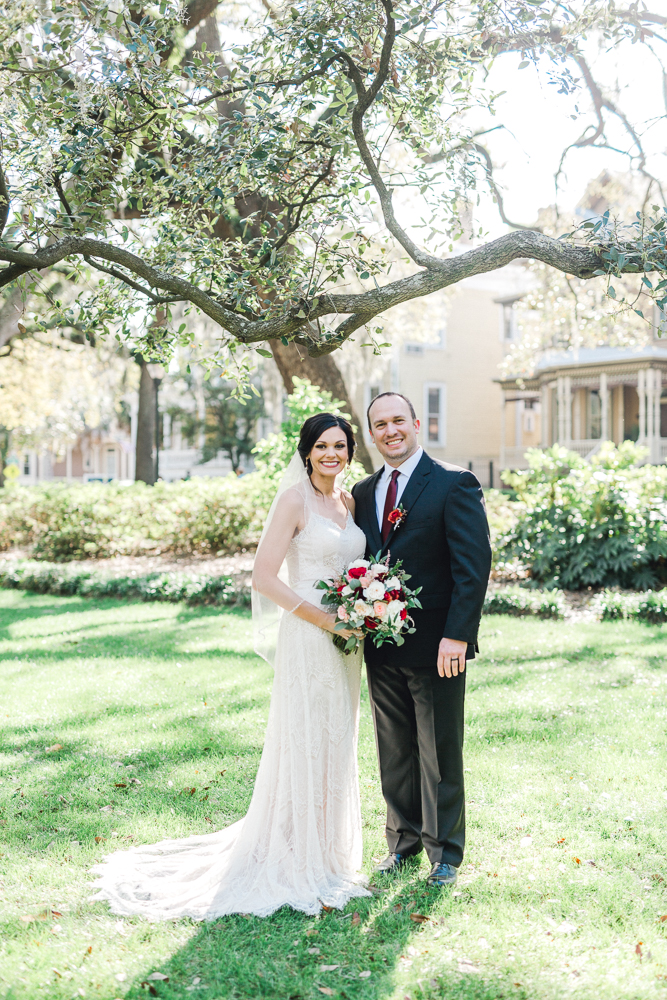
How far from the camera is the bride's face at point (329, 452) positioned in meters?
3.93

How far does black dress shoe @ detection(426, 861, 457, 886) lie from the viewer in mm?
3727

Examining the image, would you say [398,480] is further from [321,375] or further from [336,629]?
[321,375]

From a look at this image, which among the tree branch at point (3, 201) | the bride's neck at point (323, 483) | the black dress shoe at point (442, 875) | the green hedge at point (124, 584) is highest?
the tree branch at point (3, 201)

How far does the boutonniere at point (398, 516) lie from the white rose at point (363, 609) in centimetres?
47

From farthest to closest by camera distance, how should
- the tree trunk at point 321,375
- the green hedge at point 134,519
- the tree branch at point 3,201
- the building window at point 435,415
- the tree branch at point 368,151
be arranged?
the building window at point 435,415 < the green hedge at point 134,519 < the tree trunk at point 321,375 < the tree branch at point 3,201 < the tree branch at point 368,151

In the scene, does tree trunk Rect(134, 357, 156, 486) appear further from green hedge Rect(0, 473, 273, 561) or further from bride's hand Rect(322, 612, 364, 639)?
bride's hand Rect(322, 612, 364, 639)

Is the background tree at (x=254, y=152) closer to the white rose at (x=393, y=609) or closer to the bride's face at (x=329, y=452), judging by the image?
the bride's face at (x=329, y=452)

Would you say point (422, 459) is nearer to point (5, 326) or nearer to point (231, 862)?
point (231, 862)

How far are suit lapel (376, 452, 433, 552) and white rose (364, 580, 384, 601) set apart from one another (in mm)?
368

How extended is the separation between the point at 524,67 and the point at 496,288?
24.9 meters

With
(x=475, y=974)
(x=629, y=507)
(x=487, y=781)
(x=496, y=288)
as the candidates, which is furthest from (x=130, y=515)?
(x=496, y=288)

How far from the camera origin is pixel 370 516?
13.3ft

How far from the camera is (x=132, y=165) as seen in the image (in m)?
5.59

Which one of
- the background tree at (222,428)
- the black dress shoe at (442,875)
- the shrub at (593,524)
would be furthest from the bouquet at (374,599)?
the background tree at (222,428)
